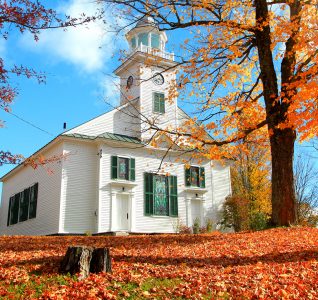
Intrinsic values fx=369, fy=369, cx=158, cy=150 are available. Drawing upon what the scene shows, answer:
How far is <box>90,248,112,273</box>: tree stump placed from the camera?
5332 mm

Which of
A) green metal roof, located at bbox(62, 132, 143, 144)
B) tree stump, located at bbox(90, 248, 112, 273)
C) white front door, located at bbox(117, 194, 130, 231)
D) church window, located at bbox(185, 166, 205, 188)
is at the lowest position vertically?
tree stump, located at bbox(90, 248, 112, 273)

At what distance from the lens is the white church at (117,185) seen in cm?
1756

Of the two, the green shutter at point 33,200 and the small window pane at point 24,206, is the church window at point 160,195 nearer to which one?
the green shutter at point 33,200

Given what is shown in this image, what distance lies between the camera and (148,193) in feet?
62.5

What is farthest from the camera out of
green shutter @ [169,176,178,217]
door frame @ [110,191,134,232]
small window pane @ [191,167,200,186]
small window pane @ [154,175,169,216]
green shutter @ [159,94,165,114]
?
green shutter @ [159,94,165,114]

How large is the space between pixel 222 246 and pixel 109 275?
3637mm

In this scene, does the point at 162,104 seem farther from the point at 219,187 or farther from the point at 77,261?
the point at 77,261

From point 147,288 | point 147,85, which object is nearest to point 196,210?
point 147,85

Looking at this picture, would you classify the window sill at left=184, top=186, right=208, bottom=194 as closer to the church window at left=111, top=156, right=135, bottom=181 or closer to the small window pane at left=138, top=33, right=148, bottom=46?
the church window at left=111, top=156, right=135, bottom=181

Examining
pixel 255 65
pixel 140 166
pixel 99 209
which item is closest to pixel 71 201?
pixel 99 209

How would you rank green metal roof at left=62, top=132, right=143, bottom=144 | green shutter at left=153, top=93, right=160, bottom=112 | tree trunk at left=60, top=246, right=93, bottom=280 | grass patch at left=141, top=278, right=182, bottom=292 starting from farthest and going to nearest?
green shutter at left=153, top=93, right=160, bottom=112, green metal roof at left=62, top=132, right=143, bottom=144, tree trunk at left=60, top=246, right=93, bottom=280, grass patch at left=141, top=278, right=182, bottom=292

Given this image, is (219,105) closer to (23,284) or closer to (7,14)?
(7,14)

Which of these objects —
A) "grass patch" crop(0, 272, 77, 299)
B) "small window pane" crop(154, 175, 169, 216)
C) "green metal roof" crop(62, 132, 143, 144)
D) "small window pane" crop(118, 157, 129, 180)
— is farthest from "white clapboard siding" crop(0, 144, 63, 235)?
"grass patch" crop(0, 272, 77, 299)

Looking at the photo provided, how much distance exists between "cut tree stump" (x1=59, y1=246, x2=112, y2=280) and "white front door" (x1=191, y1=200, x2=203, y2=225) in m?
15.2
